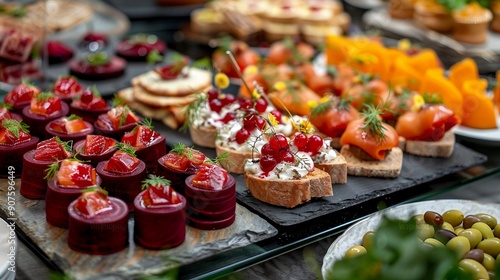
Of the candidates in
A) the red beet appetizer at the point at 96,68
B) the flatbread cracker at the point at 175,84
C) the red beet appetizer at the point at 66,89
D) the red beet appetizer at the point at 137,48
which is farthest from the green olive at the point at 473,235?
the red beet appetizer at the point at 137,48

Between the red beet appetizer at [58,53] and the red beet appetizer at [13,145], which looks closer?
the red beet appetizer at [13,145]

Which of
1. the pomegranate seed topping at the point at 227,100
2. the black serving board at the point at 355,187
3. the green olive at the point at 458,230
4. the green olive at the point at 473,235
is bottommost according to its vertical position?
the black serving board at the point at 355,187

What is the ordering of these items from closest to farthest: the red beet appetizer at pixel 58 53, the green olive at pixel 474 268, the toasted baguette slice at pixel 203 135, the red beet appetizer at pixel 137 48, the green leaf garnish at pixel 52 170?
the green olive at pixel 474 268
the green leaf garnish at pixel 52 170
the toasted baguette slice at pixel 203 135
the red beet appetizer at pixel 58 53
the red beet appetizer at pixel 137 48

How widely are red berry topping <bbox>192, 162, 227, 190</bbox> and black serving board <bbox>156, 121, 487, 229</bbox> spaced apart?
27 cm

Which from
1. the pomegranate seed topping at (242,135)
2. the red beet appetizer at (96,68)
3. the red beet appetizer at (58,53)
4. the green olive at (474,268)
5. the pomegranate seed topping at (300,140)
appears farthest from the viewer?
the red beet appetizer at (58,53)

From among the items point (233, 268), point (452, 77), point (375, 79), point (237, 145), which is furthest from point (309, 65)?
point (233, 268)

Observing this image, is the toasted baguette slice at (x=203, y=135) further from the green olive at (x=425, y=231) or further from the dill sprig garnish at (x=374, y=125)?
the green olive at (x=425, y=231)

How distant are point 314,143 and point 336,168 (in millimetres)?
158

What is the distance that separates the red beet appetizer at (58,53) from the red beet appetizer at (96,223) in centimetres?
207

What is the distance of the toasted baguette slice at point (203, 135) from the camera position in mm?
2818

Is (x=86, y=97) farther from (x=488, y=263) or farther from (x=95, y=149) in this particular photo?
(x=488, y=263)

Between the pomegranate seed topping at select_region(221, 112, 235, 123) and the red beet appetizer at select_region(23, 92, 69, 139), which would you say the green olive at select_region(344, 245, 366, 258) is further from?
the red beet appetizer at select_region(23, 92, 69, 139)

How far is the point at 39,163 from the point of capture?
7.26 feet

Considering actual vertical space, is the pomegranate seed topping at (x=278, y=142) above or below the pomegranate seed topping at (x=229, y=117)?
above
